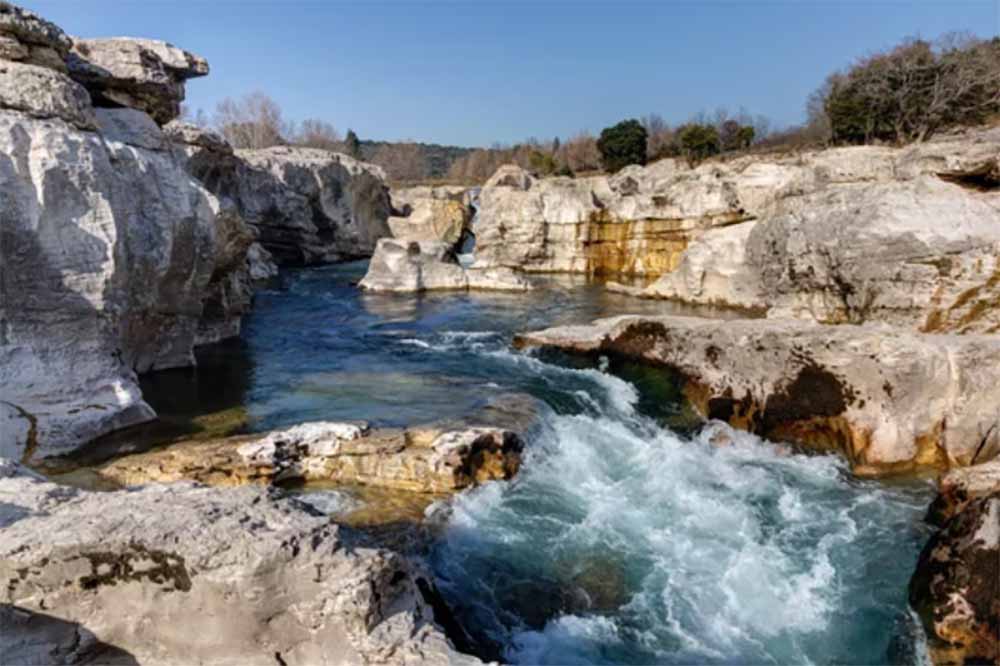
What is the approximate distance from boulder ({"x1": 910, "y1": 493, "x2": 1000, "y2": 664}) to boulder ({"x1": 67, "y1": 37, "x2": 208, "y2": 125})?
16.4 metres

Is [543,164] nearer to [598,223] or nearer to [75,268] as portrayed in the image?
[598,223]

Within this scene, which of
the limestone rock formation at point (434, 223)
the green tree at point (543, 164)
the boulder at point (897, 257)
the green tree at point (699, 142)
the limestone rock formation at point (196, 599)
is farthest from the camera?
the green tree at point (543, 164)

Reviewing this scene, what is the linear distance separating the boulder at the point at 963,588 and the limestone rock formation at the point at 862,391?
3640 mm

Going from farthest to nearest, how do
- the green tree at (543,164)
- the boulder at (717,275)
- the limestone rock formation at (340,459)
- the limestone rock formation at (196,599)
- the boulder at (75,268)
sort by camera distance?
the green tree at (543,164)
the boulder at (717,275)
the boulder at (75,268)
the limestone rock formation at (340,459)
the limestone rock formation at (196,599)

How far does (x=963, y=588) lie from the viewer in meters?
6.21

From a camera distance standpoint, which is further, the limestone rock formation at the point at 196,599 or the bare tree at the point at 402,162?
the bare tree at the point at 402,162

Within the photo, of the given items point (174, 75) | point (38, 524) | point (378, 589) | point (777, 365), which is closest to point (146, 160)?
point (174, 75)

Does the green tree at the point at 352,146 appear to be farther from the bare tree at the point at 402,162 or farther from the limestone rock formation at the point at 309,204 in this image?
the limestone rock formation at the point at 309,204

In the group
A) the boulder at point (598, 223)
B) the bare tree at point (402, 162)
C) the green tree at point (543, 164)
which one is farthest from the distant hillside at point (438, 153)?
the boulder at point (598, 223)

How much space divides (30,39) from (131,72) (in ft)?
11.4

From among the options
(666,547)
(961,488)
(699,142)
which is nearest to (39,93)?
(666,547)

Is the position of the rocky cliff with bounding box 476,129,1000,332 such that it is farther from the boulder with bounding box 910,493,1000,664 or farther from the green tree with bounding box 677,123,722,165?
the green tree with bounding box 677,123,722,165

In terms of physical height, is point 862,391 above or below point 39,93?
below

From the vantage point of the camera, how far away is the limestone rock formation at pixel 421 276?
28.4 meters
